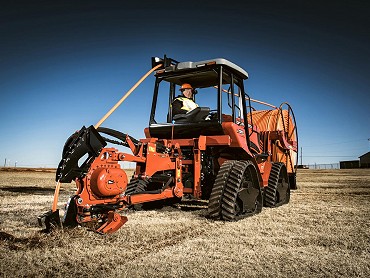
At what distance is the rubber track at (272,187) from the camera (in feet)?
24.5

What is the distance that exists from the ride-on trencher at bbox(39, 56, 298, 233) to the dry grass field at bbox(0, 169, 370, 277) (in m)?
0.38

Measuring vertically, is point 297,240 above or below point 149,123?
below

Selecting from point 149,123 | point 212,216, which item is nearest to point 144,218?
point 212,216

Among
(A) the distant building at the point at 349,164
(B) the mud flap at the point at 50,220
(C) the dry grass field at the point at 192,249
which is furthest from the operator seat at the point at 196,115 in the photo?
(A) the distant building at the point at 349,164

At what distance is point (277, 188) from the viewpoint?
7.93 meters

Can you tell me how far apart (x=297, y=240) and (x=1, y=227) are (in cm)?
424

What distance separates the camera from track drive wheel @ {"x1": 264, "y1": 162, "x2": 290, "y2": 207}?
7512 mm

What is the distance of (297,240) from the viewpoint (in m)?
4.05

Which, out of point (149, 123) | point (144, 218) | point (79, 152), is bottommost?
point (144, 218)

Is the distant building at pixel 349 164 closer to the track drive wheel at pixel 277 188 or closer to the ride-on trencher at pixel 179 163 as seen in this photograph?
the track drive wheel at pixel 277 188

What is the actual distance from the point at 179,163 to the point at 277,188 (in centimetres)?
338

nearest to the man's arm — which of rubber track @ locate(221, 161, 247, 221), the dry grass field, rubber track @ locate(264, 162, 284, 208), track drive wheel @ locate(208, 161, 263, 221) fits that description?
track drive wheel @ locate(208, 161, 263, 221)

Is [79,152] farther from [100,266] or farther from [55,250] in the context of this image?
[100,266]

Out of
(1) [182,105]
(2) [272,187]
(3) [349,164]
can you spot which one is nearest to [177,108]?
Result: (1) [182,105]
